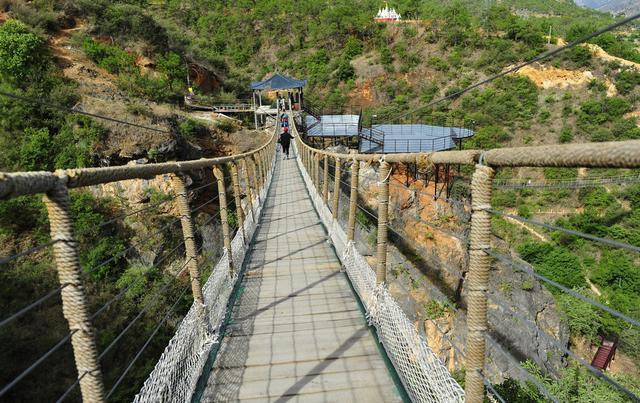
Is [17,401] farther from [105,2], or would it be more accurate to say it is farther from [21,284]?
[105,2]

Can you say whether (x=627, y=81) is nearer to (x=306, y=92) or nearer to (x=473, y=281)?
(x=306, y=92)

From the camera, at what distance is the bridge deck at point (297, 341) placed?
2.02 m

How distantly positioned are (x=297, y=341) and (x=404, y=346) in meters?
0.80

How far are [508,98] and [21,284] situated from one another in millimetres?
37347

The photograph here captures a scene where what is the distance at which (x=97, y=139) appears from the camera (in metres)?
12.6

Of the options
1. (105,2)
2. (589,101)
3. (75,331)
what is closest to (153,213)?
(75,331)

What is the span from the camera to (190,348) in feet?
6.90

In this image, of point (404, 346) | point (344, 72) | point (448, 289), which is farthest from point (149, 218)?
point (344, 72)

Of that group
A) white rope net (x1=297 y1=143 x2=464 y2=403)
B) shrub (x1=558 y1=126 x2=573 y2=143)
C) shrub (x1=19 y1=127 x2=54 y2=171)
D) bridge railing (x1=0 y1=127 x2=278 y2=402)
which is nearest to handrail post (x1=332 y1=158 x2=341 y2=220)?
white rope net (x1=297 y1=143 x2=464 y2=403)

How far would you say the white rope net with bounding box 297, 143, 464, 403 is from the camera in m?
1.64

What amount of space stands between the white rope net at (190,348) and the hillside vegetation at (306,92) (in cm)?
195

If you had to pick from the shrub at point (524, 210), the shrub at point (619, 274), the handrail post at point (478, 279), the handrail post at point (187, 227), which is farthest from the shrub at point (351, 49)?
the handrail post at point (478, 279)

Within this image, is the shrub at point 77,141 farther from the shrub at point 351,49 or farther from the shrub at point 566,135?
the shrub at point 566,135

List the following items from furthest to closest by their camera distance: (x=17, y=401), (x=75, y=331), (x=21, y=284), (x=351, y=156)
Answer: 1. (x=21, y=284)
2. (x=17, y=401)
3. (x=351, y=156)
4. (x=75, y=331)
